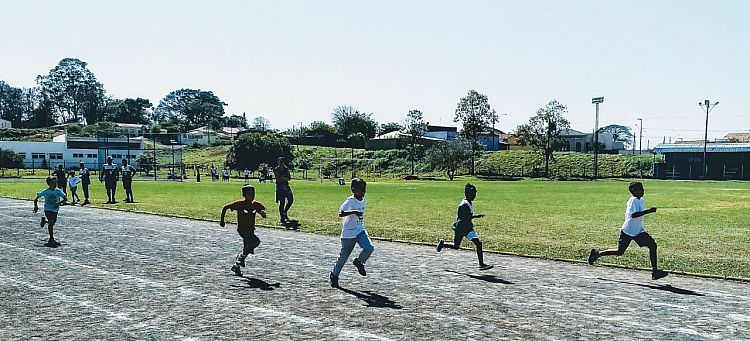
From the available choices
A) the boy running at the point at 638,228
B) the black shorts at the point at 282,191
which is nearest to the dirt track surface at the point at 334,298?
the boy running at the point at 638,228

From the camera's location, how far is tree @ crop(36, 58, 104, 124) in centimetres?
17112

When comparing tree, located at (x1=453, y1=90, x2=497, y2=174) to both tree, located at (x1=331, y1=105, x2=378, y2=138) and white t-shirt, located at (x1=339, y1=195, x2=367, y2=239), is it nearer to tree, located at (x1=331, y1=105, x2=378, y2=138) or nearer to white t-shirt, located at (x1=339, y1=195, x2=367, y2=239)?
tree, located at (x1=331, y1=105, x2=378, y2=138)

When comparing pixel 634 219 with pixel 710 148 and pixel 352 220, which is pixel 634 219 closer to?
pixel 352 220

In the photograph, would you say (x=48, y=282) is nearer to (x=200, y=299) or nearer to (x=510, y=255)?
(x=200, y=299)

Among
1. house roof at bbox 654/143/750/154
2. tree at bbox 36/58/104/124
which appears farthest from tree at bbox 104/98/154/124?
house roof at bbox 654/143/750/154

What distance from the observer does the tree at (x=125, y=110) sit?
175750mm

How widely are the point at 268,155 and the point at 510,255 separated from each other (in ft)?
280

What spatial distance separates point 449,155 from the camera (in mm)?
93312

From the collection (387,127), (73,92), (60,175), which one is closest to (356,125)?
(387,127)

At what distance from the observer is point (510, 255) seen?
15.3m

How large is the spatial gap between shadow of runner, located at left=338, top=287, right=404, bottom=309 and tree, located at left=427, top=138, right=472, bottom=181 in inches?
3203

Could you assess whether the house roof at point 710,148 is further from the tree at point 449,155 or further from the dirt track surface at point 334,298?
the dirt track surface at point 334,298

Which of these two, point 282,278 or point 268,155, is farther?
point 268,155

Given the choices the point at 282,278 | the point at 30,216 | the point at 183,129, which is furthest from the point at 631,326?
the point at 183,129
